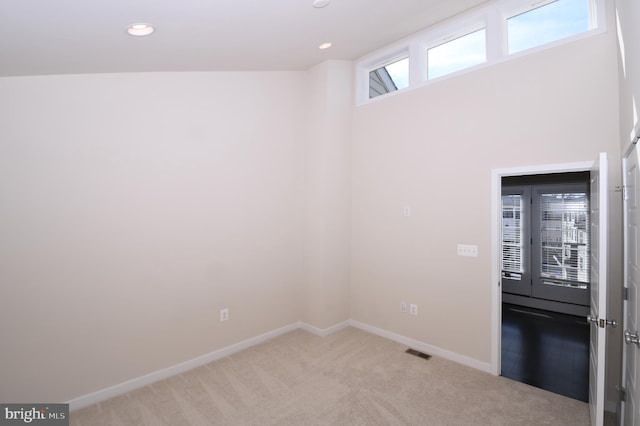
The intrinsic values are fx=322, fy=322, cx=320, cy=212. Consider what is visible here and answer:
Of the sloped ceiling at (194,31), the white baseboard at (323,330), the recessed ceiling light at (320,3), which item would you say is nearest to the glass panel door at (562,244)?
the white baseboard at (323,330)

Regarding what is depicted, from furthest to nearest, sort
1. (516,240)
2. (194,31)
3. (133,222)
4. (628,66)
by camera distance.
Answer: (516,240) → (133,222) → (194,31) → (628,66)

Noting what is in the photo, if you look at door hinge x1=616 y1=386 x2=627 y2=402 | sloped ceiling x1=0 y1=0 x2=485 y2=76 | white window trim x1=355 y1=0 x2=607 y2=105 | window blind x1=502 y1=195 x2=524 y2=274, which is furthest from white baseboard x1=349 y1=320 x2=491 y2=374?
sloped ceiling x1=0 y1=0 x2=485 y2=76

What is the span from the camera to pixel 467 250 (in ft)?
10.6

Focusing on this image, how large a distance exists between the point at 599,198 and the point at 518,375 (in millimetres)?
2003

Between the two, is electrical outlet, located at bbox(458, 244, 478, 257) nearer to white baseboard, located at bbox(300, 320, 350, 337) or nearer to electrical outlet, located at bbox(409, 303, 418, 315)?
electrical outlet, located at bbox(409, 303, 418, 315)

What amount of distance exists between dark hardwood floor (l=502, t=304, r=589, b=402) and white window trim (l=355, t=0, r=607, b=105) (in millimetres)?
2965

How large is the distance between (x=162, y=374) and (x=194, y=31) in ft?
9.73

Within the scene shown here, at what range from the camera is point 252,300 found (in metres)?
3.76

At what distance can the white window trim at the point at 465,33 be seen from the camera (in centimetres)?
269

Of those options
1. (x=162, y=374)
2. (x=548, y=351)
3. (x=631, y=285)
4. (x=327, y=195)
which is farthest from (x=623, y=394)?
(x=162, y=374)

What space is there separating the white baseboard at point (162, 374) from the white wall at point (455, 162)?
1364 millimetres

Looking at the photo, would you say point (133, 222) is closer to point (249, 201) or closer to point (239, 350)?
point (249, 201)

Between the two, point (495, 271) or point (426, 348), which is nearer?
point (495, 271)

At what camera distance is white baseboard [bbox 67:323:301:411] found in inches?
103
